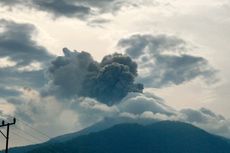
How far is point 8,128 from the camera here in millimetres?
89500

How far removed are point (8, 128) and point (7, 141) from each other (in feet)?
8.28

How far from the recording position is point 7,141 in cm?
8856
